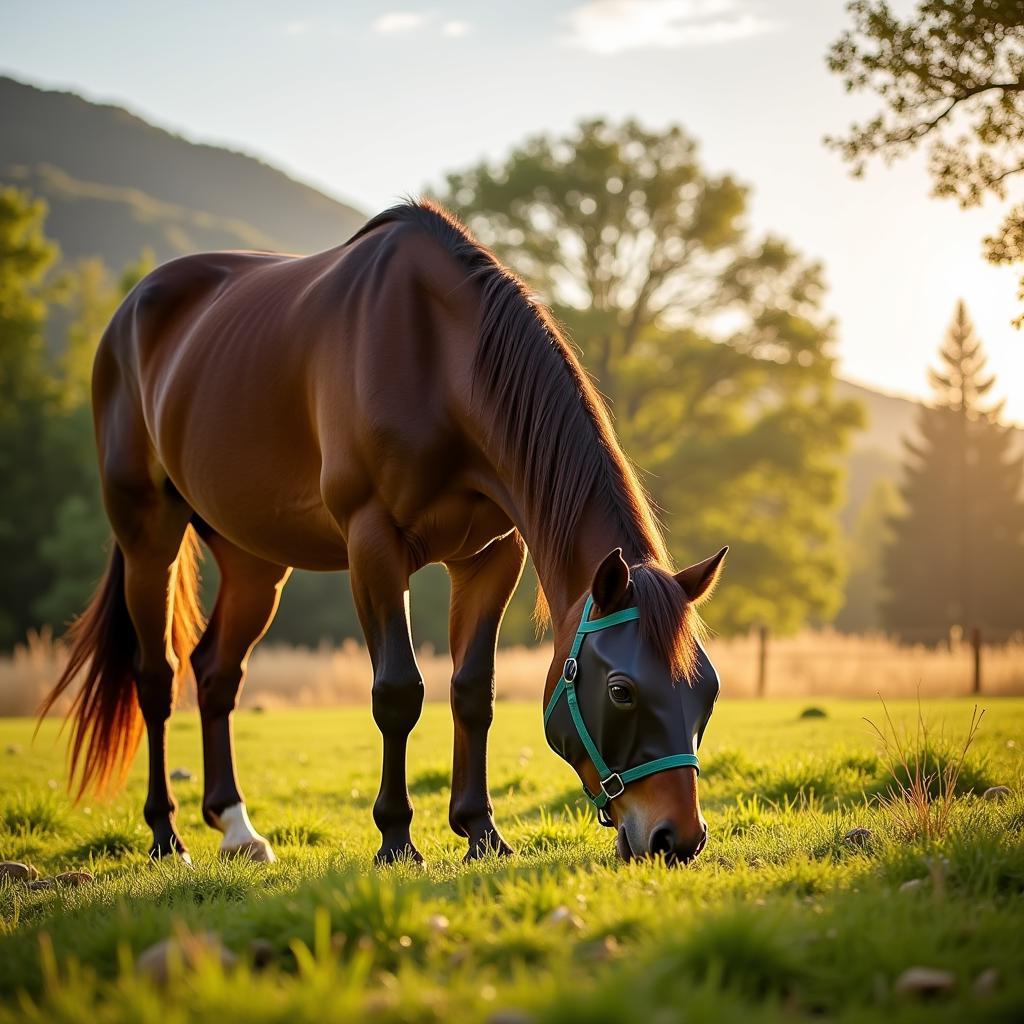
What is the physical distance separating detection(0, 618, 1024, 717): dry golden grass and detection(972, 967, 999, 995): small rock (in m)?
13.9

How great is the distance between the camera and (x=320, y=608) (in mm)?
34438

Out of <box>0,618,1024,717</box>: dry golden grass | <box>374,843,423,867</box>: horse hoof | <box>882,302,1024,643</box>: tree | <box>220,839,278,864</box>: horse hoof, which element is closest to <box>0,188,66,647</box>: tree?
<box>0,618,1024,717</box>: dry golden grass

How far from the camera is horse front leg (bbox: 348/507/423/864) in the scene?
425 cm

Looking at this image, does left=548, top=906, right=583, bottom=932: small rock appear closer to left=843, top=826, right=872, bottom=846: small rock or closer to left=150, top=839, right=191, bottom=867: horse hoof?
left=843, top=826, right=872, bottom=846: small rock

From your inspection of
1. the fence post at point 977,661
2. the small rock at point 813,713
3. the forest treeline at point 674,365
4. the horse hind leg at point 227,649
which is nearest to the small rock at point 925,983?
the horse hind leg at point 227,649

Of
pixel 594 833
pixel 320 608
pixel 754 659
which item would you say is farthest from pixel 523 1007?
pixel 320 608

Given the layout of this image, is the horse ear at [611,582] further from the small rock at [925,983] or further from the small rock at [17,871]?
the small rock at [17,871]

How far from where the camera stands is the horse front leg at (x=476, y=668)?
4.55m

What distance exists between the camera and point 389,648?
4297mm

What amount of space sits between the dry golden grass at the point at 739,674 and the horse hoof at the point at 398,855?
12.5m

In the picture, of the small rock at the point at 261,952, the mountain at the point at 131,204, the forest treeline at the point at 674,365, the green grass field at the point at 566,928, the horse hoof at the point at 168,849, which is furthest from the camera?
the mountain at the point at 131,204

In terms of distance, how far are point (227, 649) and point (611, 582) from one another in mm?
3474

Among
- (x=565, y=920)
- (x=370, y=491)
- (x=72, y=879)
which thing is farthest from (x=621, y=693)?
(x=72, y=879)

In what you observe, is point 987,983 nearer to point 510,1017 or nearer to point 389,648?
point 510,1017
